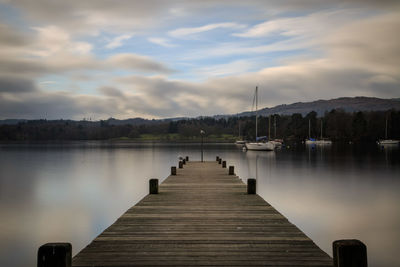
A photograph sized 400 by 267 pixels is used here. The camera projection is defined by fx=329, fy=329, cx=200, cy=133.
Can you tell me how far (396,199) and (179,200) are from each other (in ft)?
44.7

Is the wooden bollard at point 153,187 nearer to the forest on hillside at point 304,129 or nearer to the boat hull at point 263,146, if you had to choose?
the boat hull at point 263,146

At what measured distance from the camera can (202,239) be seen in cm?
706

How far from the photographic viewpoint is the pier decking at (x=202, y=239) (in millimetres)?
5934

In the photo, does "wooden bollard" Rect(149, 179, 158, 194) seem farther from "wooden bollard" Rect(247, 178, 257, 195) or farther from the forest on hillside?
the forest on hillside

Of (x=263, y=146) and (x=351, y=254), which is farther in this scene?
(x=263, y=146)

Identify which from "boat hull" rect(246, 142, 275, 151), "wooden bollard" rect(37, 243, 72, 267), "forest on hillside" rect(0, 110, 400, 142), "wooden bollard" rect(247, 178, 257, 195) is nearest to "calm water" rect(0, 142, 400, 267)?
"wooden bollard" rect(247, 178, 257, 195)

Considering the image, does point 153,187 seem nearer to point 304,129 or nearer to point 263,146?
point 263,146

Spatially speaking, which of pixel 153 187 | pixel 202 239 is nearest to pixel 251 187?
pixel 153 187

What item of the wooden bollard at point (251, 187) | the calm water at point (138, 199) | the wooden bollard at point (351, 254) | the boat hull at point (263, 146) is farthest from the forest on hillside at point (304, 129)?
the wooden bollard at point (351, 254)

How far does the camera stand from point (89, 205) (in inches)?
715

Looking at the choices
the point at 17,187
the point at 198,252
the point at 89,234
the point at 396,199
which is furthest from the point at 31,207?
the point at 396,199

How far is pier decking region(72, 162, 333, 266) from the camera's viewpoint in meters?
5.93

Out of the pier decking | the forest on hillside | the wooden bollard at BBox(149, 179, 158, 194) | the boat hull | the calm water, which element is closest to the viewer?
the pier decking

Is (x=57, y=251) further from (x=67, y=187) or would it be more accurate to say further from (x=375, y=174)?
(x=375, y=174)
